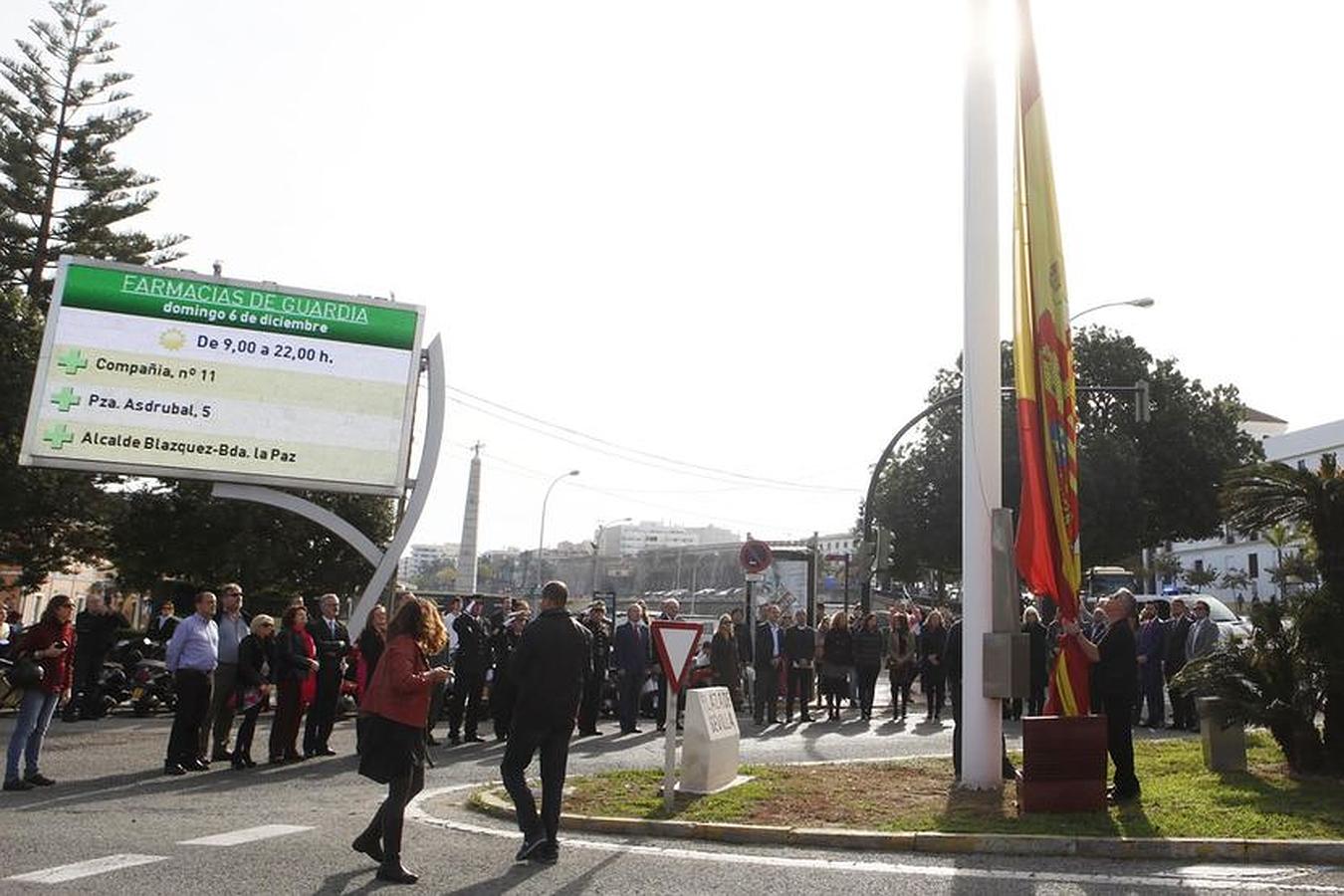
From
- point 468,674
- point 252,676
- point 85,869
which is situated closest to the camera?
point 85,869

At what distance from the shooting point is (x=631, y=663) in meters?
18.0

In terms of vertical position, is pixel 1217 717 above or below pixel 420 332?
below

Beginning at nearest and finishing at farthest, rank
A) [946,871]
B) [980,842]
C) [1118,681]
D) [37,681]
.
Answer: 1. [946,871]
2. [980,842]
3. [1118,681]
4. [37,681]

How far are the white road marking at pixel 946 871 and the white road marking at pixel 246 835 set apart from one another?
1256 millimetres

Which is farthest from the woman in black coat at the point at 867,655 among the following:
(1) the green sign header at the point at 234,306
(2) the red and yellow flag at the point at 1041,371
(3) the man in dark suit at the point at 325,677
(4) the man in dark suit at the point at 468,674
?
(1) the green sign header at the point at 234,306

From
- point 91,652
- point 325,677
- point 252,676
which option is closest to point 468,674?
point 325,677

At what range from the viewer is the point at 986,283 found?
11.1 metres

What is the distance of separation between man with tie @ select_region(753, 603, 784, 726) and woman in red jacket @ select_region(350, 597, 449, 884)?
39.1 feet

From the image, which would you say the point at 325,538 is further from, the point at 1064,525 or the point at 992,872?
the point at 992,872

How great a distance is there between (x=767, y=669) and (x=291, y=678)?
27.3ft

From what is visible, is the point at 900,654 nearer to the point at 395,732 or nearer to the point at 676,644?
the point at 676,644

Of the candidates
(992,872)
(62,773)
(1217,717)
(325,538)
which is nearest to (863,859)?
(992,872)

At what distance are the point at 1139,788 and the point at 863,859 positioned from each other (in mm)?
3432

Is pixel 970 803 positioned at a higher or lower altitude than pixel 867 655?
lower
